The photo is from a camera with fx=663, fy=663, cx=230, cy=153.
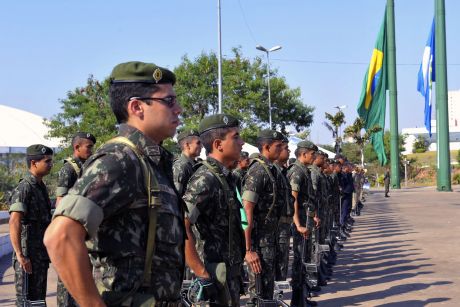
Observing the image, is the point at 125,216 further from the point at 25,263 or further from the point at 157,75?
the point at 25,263

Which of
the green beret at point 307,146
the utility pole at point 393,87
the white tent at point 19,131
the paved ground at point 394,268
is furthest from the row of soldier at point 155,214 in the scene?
the white tent at point 19,131

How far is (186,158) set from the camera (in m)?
7.60

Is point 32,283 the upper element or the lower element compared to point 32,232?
lower

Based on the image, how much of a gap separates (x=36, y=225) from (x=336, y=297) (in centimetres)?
419

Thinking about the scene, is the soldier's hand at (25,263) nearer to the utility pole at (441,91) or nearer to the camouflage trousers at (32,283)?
the camouflage trousers at (32,283)

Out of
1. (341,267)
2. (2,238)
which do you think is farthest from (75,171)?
(2,238)

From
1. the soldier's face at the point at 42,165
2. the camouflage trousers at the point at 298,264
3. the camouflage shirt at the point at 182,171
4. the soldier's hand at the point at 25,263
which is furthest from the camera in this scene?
the camouflage trousers at the point at 298,264

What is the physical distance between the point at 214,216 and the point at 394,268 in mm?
7542

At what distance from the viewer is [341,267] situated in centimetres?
1154

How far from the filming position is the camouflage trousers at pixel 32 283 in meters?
6.27

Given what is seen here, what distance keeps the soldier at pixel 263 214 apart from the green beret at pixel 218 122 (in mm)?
1028

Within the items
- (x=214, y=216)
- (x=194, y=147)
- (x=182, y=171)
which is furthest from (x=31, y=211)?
(x=214, y=216)

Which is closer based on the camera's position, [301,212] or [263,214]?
[263,214]

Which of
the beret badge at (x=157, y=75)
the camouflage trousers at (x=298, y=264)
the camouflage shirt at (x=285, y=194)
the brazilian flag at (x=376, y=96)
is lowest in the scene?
the camouflage trousers at (x=298, y=264)
